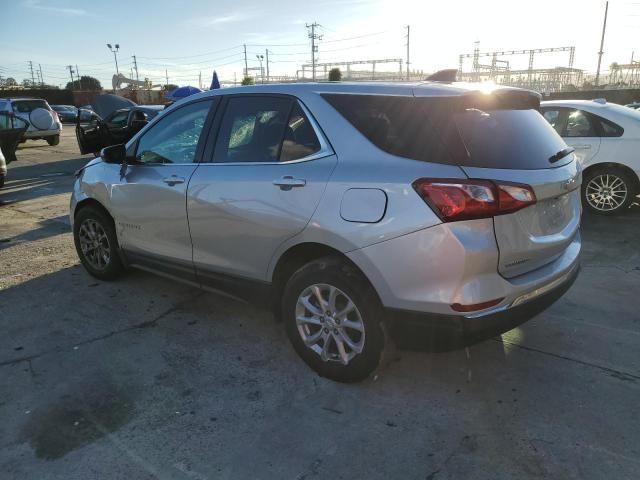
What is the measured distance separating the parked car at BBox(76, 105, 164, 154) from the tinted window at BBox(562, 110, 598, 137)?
7522 mm

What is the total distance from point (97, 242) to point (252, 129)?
7.17 ft

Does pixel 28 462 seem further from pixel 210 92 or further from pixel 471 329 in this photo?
pixel 210 92

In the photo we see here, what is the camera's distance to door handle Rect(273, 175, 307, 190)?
2.93m

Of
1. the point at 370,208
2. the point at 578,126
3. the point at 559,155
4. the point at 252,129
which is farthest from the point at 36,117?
the point at 559,155

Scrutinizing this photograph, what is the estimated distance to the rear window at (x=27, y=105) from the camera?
65.7ft

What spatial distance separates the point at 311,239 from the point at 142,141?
2083 millimetres

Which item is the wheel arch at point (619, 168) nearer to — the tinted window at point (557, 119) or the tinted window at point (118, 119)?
the tinted window at point (557, 119)

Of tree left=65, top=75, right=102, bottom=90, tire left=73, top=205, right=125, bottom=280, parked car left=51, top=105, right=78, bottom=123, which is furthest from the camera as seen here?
tree left=65, top=75, right=102, bottom=90

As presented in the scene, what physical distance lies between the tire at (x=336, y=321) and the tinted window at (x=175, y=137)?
1.37 metres

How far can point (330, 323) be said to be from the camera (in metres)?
2.97

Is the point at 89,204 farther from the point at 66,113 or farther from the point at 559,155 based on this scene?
the point at 66,113

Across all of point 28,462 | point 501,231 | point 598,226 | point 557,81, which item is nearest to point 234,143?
point 501,231

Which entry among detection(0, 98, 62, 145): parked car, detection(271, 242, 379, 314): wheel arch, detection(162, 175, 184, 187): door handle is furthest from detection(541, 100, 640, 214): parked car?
detection(0, 98, 62, 145): parked car

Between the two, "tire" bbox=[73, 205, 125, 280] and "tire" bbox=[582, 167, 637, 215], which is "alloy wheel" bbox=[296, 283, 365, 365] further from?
"tire" bbox=[582, 167, 637, 215]
